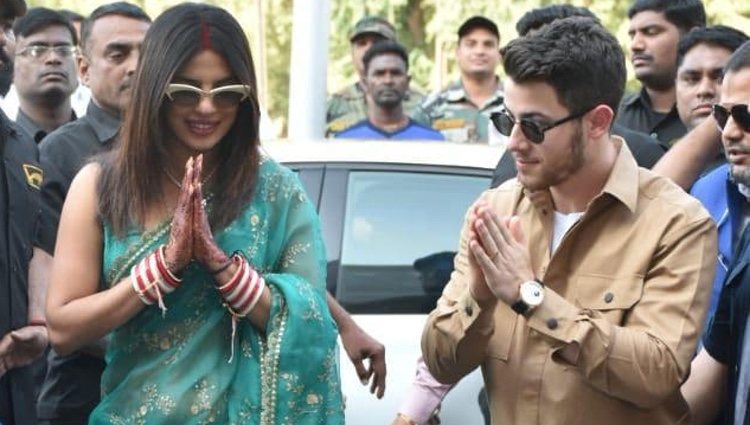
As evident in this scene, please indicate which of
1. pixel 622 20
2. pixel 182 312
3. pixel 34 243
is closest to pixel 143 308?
pixel 182 312

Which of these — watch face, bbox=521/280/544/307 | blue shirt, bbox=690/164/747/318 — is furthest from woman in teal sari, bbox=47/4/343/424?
blue shirt, bbox=690/164/747/318

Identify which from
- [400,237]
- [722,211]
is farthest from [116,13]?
[722,211]

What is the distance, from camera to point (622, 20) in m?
17.2

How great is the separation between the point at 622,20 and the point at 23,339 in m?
13.7

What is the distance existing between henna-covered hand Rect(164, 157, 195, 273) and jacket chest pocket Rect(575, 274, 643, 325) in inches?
37.6

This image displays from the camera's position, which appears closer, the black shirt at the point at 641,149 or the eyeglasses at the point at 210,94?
the eyeglasses at the point at 210,94

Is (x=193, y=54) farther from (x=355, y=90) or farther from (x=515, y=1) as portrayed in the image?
(x=515, y=1)

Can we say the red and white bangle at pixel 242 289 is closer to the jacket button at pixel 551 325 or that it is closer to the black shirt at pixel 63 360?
A: the jacket button at pixel 551 325

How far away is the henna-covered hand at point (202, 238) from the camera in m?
3.68

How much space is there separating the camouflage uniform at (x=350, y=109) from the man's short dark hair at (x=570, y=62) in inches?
257

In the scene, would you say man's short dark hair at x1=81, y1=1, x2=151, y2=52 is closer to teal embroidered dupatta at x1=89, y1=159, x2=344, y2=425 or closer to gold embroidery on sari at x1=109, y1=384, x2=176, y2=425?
teal embroidered dupatta at x1=89, y1=159, x2=344, y2=425

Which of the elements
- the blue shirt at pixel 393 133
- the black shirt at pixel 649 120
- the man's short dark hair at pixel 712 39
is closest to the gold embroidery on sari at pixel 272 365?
the man's short dark hair at pixel 712 39

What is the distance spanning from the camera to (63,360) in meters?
4.79

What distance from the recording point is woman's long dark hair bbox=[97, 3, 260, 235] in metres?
3.88
